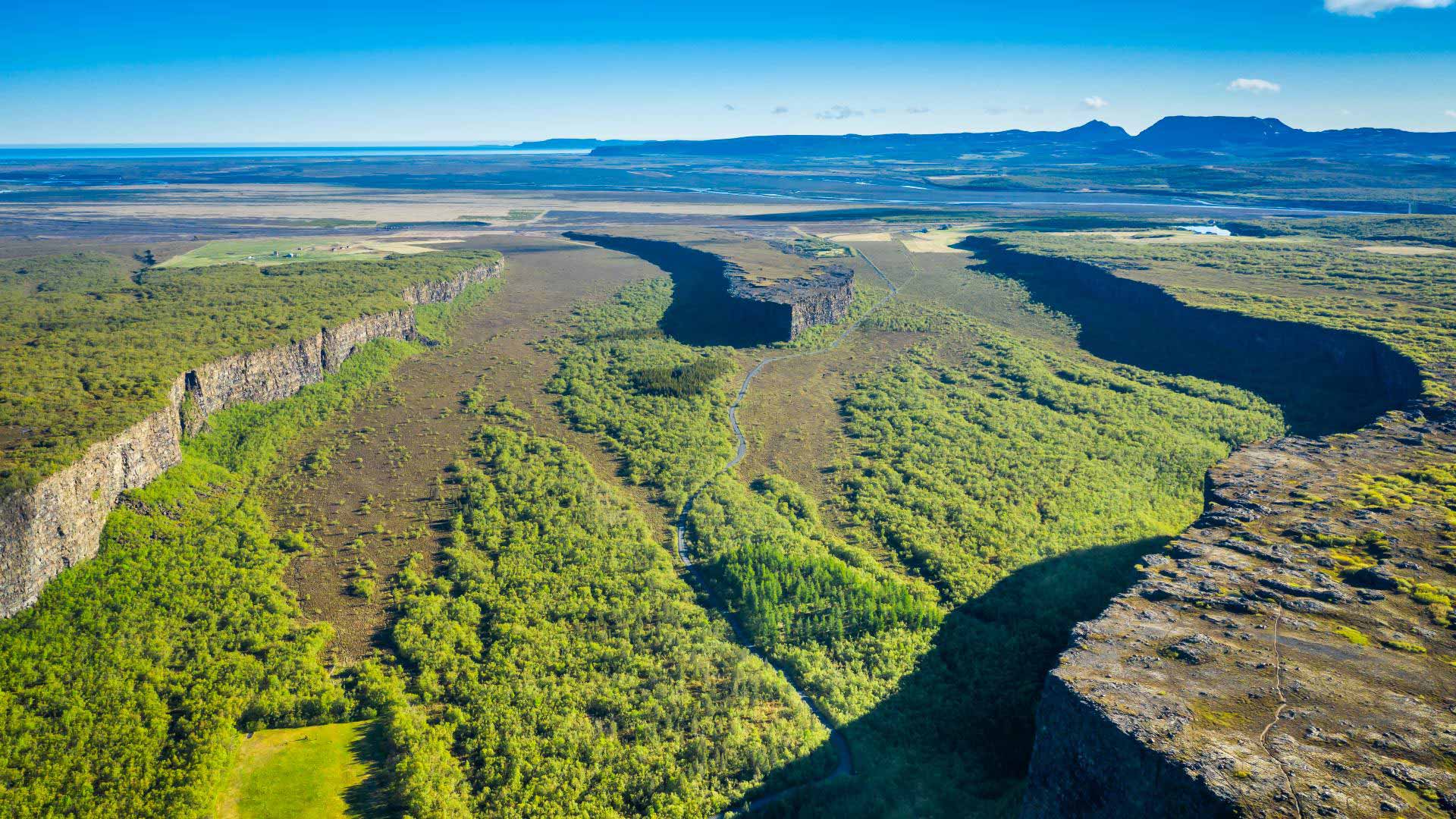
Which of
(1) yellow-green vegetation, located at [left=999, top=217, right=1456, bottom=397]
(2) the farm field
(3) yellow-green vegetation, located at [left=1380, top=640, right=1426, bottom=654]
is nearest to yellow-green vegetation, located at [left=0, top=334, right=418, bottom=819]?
(2) the farm field

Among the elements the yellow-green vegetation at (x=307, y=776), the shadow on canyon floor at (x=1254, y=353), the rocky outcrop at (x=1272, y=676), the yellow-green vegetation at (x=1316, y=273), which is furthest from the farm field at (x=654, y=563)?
the rocky outcrop at (x=1272, y=676)

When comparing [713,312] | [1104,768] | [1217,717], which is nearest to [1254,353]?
[713,312]

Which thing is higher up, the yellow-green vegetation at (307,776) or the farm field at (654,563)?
the farm field at (654,563)

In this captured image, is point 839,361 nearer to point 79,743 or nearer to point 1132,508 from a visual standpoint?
point 1132,508

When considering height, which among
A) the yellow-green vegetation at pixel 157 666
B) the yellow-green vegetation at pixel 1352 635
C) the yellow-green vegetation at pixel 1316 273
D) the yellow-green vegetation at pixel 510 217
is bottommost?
the yellow-green vegetation at pixel 157 666

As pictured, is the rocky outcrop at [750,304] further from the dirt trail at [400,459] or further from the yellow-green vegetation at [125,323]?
the yellow-green vegetation at [125,323]

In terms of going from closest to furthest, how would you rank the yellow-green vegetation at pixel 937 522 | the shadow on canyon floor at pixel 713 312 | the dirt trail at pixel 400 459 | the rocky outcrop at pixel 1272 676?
the rocky outcrop at pixel 1272 676
the yellow-green vegetation at pixel 937 522
the dirt trail at pixel 400 459
the shadow on canyon floor at pixel 713 312

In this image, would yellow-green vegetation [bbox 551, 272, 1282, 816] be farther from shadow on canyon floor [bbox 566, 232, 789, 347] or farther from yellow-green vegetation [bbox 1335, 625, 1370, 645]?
yellow-green vegetation [bbox 1335, 625, 1370, 645]
